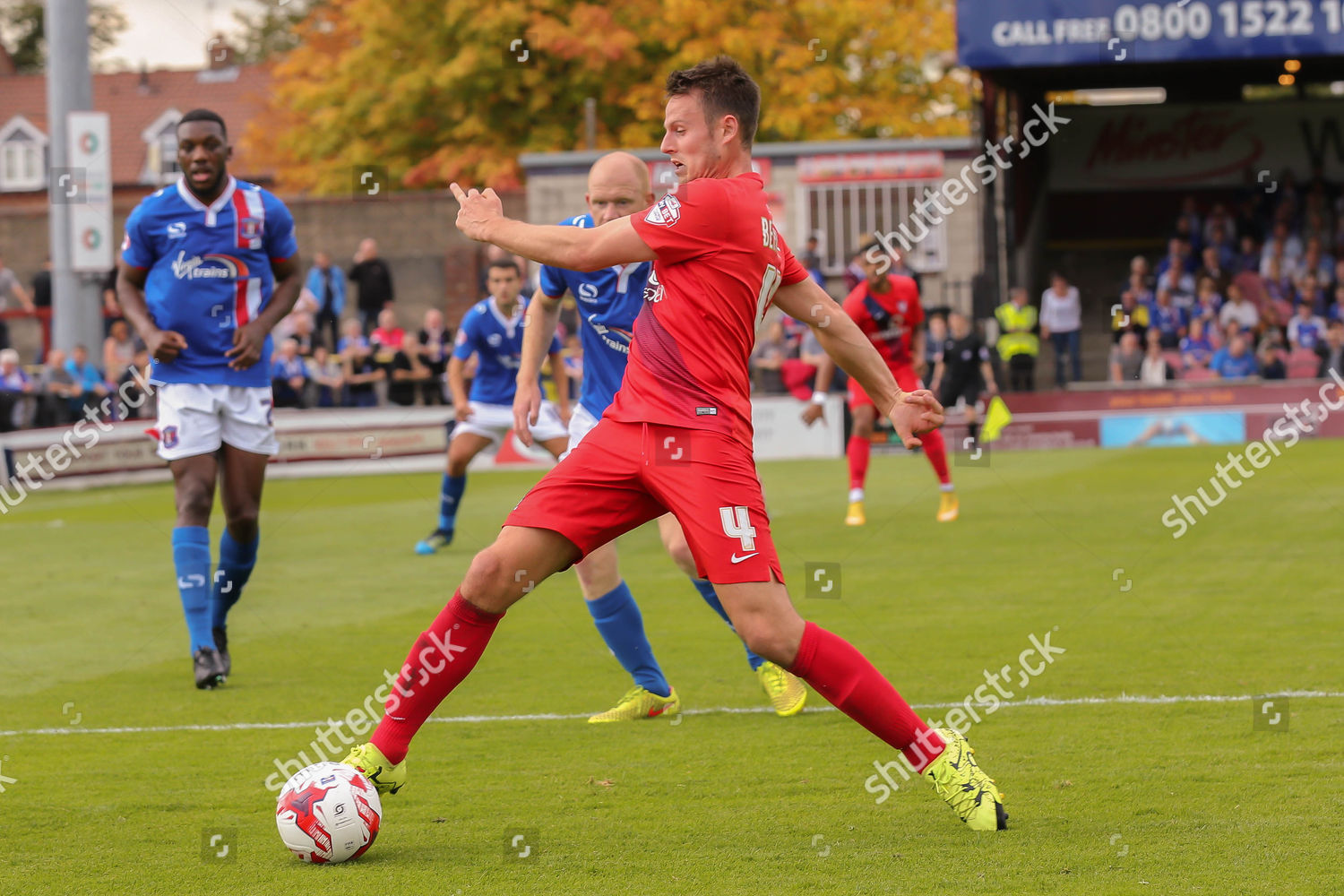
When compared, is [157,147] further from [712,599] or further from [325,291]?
[712,599]

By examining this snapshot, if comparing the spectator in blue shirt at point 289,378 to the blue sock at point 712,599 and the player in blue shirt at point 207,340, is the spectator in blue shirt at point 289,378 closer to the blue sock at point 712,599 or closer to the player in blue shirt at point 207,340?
the player in blue shirt at point 207,340

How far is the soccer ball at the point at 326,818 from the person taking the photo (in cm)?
452

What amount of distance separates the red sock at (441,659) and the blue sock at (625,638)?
1.74 meters

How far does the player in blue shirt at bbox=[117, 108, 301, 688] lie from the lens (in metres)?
7.34

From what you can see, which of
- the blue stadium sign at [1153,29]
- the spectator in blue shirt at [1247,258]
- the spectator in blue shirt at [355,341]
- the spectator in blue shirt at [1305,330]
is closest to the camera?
the spectator in blue shirt at [355,341]

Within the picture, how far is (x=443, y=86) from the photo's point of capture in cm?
3294

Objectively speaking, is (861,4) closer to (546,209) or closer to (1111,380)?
(546,209)

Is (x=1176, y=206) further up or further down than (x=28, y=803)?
further up

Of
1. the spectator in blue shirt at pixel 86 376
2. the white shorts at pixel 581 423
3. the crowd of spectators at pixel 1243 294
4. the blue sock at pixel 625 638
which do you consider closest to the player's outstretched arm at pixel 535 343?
the white shorts at pixel 581 423

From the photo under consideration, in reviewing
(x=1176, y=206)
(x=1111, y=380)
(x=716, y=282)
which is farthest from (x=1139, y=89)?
(x=716, y=282)

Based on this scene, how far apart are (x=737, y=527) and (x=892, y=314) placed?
905 cm

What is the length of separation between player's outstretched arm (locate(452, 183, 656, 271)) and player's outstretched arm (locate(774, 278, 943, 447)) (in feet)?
1.80

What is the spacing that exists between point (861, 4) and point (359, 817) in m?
29.8

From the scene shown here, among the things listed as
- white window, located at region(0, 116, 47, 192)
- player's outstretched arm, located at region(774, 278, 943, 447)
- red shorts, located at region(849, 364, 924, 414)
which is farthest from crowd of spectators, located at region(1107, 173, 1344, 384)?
white window, located at region(0, 116, 47, 192)
